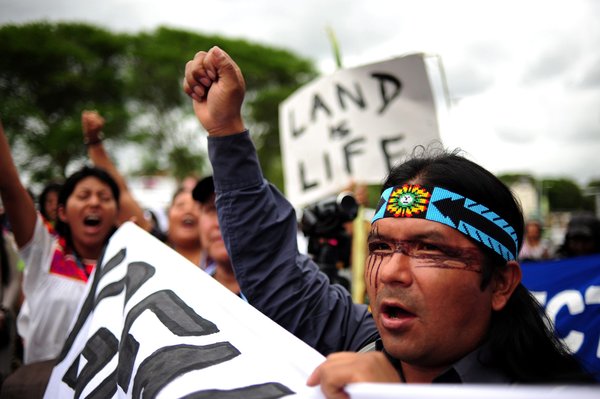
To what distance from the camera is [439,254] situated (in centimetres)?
117

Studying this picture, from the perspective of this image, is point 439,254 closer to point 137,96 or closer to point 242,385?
point 242,385

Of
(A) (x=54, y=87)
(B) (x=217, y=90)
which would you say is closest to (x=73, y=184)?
(B) (x=217, y=90)

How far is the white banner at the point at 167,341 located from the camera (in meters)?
1.16

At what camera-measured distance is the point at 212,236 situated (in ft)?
8.25

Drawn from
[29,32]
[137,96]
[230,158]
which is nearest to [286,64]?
[137,96]

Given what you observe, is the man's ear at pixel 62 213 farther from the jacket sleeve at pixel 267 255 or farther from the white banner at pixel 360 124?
the white banner at pixel 360 124

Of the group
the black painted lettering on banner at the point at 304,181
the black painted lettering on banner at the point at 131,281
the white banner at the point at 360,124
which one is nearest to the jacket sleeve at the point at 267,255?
the black painted lettering on banner at the point at 131,281

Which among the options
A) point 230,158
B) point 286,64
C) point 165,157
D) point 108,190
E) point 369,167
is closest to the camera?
point 230,158

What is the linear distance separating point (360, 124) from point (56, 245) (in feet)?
7.95

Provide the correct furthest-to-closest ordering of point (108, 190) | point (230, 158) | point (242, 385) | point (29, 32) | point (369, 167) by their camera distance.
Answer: point (29, 32) < point (369, 167) < point (108, 190) < point (230, 158) < point (242, 385)

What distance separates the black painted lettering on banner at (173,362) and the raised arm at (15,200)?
147 cm

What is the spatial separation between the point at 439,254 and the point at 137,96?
82.1 feet

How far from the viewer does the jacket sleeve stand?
1.65 m

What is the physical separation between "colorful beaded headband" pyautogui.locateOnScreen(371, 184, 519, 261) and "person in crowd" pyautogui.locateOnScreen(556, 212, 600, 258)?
3.90m
